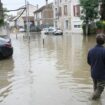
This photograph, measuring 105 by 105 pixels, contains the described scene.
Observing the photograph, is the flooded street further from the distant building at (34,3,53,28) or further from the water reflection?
the distant building at (34,3,53,28)

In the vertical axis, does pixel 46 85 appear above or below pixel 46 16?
below

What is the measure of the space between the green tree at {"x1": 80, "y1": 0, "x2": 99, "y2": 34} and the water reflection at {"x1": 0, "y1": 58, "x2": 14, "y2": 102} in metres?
35.0

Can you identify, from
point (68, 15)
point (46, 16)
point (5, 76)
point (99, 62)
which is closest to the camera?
point (99, 62)

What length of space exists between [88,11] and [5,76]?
41.3 meters

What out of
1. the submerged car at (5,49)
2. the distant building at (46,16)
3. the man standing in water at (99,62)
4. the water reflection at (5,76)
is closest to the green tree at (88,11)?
the submerged car at (5,49)

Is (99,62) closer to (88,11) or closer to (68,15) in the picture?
(88,11)

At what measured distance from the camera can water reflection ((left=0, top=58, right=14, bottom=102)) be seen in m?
11.0

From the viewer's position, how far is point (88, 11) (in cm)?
5450

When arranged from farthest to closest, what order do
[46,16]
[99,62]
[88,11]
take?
1. [46,16]
2. [88,11]
3. [99,62]

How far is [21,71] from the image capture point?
51.6ft

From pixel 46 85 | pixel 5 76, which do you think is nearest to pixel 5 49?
pixel 5 76

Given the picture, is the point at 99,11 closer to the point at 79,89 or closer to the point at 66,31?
the point at 66,31

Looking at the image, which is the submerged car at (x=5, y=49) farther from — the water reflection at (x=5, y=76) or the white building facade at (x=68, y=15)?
the white building facade at (x=68, y=15)

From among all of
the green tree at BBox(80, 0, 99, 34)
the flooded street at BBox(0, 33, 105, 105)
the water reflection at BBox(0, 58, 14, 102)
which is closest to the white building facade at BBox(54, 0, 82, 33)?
the green tree at BBox(80, 0, 99, 34)
